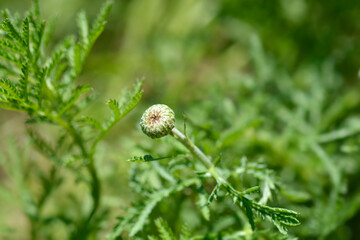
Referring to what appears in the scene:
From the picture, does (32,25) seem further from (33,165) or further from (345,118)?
(345,118)

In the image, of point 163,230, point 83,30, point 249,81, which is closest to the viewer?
point 163,230

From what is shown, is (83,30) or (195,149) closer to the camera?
(195,149)

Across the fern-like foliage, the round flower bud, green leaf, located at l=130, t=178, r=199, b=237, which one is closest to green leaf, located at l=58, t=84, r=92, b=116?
the fern-like foliage

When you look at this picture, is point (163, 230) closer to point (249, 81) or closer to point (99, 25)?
point (99, 25)

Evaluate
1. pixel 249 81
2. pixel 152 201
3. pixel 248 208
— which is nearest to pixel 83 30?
pixel 152 201

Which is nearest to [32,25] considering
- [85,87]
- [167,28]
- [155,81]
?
[85,87]

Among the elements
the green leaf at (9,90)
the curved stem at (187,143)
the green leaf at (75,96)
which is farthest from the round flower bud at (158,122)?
the green leaf at (9,90)
